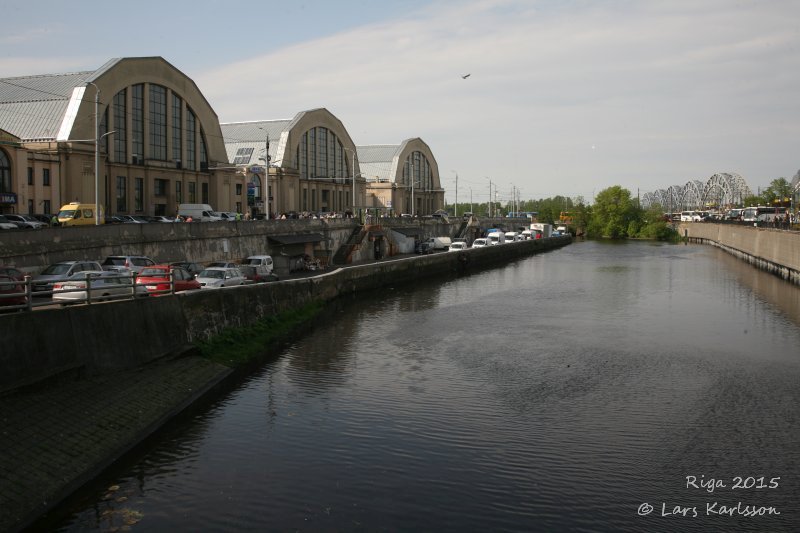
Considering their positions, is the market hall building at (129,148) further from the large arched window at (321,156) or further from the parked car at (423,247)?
the parked car at (423,247)

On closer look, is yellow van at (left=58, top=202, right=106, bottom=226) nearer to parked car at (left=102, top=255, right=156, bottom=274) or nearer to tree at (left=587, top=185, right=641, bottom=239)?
parked car at (left=102, top=255, right=156, bottom=274)

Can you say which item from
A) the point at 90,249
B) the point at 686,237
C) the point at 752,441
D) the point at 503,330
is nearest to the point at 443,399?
the point at 752,441

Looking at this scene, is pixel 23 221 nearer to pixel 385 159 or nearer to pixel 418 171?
pixel 385 159

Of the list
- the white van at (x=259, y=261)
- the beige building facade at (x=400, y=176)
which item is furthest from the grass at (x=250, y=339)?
the beige building facade at (x=400, y=176)

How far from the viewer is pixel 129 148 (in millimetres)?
66500

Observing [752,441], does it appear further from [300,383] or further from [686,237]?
[686,237]

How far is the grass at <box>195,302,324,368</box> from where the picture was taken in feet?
93.3

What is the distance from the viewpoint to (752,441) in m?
21.2

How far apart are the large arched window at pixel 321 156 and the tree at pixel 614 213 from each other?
86029mm

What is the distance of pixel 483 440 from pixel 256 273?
1066 inches

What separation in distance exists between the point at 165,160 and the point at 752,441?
62.2 meters

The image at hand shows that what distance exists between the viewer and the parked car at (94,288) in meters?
22.1

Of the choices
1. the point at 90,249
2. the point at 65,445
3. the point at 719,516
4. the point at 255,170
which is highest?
the point at 255,170

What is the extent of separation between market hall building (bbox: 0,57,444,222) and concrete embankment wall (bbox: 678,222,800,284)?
162ft
